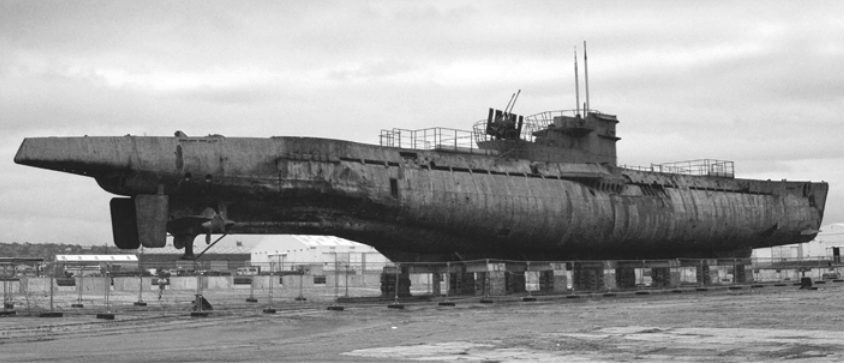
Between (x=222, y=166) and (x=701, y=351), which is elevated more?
(x=222, y=166)

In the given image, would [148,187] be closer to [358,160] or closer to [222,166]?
[222,166]

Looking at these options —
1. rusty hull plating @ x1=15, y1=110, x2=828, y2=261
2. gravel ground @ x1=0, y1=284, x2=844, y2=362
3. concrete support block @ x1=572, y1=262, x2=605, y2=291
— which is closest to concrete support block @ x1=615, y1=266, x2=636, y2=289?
rusty hull plating @ x1=15, y1=110, x2=828, y2=261

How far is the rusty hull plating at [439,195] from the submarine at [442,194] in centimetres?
5

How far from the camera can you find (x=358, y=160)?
99.5ft

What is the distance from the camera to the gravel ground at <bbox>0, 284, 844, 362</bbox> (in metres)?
14.1

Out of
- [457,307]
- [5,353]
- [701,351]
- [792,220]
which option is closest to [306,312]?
[457,307]

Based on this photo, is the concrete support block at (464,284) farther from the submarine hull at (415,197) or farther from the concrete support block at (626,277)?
the concrete support block at (626,277)

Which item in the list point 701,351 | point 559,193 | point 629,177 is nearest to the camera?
point 701,351

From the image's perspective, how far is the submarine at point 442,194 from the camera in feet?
Result: 84.8

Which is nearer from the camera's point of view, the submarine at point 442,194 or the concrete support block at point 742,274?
the submarine at point 442,194

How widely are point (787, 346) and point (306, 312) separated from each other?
14660 millimetres

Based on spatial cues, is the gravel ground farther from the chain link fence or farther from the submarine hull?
the chain link fence

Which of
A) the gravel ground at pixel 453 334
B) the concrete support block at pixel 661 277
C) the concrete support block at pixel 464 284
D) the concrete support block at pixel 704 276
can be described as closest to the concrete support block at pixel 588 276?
the concrete support block at pixel 464 284

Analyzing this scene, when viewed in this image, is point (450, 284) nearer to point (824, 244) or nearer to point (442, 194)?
point (442, 194)
